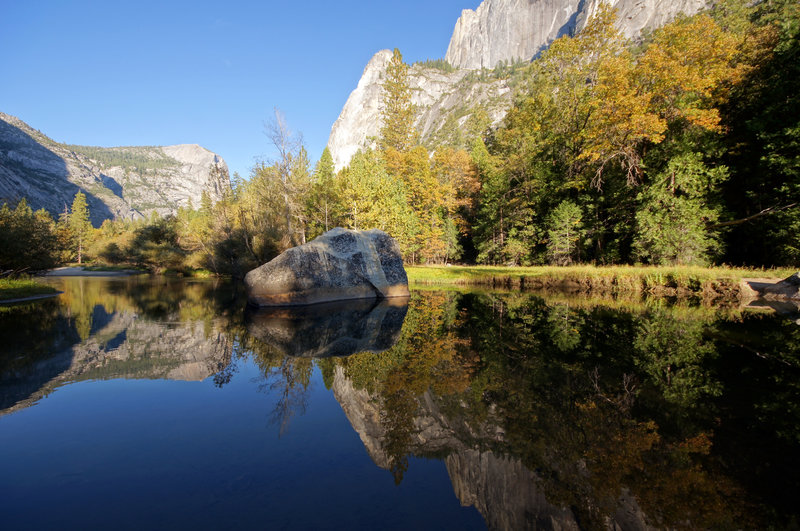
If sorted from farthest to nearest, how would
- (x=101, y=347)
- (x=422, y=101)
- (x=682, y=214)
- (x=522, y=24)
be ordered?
(x=422, y=101) < (x=522, y=24) < (x=682, y=214) < (x=101, y=347)

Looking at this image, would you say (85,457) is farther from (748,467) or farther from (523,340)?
(523,340)

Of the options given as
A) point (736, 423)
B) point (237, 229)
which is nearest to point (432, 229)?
point (237, 229)

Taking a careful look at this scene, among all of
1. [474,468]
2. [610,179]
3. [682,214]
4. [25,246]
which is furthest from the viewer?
[610,179]

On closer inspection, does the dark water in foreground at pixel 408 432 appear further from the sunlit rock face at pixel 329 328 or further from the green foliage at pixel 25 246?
the green foliage at pixel 25 246

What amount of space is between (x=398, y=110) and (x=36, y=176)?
5915 inches

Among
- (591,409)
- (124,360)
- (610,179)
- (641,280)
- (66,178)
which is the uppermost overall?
(66,178)

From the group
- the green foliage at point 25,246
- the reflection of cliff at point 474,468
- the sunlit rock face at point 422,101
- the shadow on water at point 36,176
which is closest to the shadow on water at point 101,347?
the reflection of cliff at point 474,468

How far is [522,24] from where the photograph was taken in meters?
145

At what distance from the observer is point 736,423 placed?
3.81m

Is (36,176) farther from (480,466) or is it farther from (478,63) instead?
(478,63)

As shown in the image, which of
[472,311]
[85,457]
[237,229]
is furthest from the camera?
[237,229]

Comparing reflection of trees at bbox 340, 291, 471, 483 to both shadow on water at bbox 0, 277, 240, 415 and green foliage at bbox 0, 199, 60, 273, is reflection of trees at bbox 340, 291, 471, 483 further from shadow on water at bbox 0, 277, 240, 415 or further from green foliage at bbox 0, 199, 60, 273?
green foliage at bbox 0, 199, 60, 273

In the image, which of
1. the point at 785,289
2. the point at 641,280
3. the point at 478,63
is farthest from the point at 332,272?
the point at 478,63

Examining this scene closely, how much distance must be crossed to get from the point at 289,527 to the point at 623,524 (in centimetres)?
258
